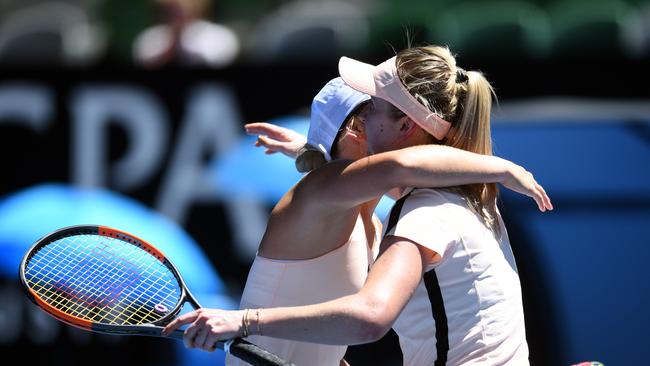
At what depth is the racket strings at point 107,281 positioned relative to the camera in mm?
2873

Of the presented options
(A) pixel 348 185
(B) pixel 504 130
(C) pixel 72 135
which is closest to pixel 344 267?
(A) pixel 348 185

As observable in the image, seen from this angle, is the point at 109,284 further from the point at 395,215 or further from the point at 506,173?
the point at 506,173

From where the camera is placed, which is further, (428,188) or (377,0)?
(377,0)

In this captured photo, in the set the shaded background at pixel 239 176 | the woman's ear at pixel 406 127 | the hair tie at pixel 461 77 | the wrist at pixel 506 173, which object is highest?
the hair tie at pixel 461 77

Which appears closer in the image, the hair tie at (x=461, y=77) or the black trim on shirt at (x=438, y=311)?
the black trim on shirt at (x=438, y=311)

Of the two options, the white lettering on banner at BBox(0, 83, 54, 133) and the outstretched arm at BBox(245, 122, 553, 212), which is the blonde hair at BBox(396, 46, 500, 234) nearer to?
the outstretched arm at BBox(245, 122, 553, 212)

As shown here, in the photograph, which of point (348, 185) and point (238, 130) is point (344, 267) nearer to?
point (348, 185)

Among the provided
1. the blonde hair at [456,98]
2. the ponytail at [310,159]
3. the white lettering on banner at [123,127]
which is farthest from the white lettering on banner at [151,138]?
the blonde hair at [456,98]

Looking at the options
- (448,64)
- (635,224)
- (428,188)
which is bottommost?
(635,224)

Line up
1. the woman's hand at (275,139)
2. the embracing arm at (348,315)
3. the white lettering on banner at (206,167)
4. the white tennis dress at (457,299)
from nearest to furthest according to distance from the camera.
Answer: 1. the embracing arm at (348,315)
2. the white tennis dress at (457,299)
3. the woman's hand at (275,139)
4. the white lettering on banner at (206,167)

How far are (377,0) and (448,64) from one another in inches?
198

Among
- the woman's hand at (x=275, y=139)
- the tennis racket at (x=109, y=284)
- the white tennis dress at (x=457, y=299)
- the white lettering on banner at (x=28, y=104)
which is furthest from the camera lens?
the white lettering on banner at (x=28, y=104)

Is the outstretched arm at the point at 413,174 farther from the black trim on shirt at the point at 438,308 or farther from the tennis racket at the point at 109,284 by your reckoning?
the tennis racket at the point at 109,284

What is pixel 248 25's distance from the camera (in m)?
7.32
